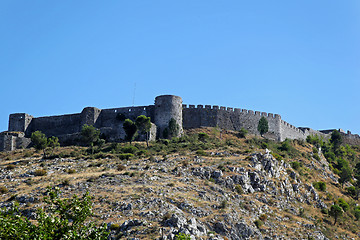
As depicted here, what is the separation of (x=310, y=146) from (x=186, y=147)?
27602mm

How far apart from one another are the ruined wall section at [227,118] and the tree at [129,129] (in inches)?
383

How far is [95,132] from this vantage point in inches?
2249

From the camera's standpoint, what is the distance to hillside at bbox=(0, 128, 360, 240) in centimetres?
3291

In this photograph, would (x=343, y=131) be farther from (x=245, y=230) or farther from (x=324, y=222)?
(x=245, y=230)

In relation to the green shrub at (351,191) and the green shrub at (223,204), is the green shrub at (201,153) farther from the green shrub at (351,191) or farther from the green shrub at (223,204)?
the green shrub at (351,191)

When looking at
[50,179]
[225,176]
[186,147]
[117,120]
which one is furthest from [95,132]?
[225,176]

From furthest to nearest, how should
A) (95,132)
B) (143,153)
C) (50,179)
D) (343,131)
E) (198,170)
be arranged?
(343,131) < (95,132) < (143,153) < (198,170) < (50,179)

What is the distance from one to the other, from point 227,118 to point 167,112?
430 inches

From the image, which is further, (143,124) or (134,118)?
(134,118)

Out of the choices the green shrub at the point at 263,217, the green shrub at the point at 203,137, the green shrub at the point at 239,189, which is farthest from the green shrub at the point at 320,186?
the green shrub at the point at 263,217

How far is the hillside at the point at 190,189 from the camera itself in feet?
108

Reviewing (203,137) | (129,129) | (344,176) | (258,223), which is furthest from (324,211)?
(129,129)

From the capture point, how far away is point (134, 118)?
62.8m

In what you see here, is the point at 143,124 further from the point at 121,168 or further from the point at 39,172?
the point at 39,172
